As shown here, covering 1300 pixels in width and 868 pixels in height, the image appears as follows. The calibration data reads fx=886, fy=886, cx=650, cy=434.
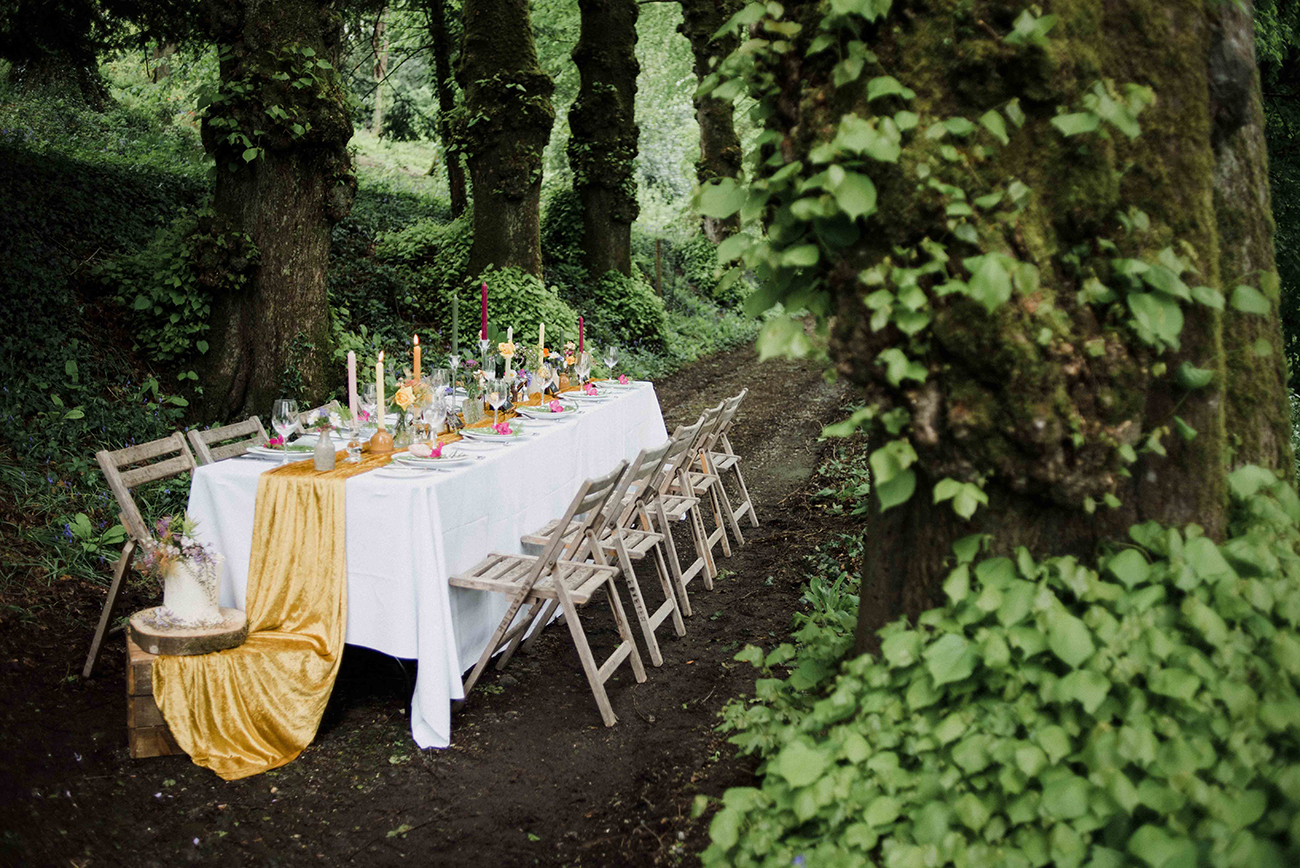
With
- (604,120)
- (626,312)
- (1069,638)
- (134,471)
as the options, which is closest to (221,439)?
(134,471)

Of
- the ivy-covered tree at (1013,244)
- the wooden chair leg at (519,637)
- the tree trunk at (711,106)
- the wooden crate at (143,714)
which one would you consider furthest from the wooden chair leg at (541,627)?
the tree trunk at (711,106)

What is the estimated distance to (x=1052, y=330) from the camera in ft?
7.47

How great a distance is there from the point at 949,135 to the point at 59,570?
18.0ft

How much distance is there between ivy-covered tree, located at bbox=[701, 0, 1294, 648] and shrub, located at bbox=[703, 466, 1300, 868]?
20 centimetres

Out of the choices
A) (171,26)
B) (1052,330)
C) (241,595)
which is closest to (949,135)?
(1052,330)

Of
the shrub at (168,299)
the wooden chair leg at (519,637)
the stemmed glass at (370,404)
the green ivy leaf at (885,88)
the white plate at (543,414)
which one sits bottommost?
the wooden chair leg at (519,637)

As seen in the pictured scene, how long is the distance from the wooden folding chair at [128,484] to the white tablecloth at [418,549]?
10.7 inches

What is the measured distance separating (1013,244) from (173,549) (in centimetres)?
357

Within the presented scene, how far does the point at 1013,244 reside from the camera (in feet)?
7.58

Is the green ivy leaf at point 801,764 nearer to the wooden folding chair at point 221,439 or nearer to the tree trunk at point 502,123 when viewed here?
the wooden folding chair at point 221,439

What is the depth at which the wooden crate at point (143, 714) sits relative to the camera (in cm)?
377

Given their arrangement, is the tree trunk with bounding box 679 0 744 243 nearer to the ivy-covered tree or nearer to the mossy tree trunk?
the mossy tree trunk

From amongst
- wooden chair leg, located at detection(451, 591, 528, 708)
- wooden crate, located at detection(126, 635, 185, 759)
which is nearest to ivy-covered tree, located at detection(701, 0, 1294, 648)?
wooden chair leg, located at detection(451, 591, 528, 708)

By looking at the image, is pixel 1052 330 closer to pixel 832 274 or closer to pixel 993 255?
pixel 993 255
